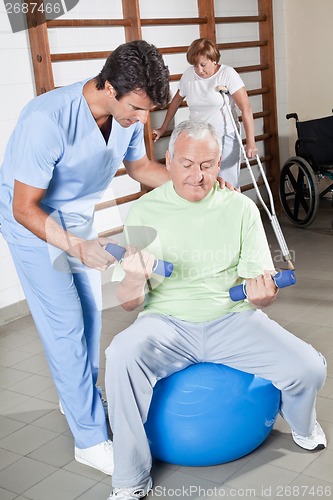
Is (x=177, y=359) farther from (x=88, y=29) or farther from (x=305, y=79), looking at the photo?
(x=305, y=79)

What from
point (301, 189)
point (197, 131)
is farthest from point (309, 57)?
point (197, 131)

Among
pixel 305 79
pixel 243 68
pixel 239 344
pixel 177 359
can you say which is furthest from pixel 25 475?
pixel 305 79

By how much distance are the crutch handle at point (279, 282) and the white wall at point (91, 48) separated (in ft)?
5.27

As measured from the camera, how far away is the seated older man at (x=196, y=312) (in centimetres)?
192

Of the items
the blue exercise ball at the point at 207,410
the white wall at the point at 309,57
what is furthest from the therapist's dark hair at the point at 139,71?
the white wall at the point at 309,57

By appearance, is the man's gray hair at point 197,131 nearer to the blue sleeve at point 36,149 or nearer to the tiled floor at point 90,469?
the blue sleeve at point 36,149

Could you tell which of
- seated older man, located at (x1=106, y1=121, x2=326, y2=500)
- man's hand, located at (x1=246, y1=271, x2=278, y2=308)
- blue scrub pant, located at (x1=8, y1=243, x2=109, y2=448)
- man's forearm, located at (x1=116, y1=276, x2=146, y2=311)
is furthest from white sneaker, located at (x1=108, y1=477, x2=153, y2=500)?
man's hand, located at (x1=246, y1=271, x2=278, y2=308)

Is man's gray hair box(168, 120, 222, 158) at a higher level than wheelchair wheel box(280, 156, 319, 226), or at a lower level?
higher

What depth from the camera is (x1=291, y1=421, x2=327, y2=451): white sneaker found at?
6.98 ft

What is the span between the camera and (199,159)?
6.47 ft

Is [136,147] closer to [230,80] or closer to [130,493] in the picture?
[130,493]

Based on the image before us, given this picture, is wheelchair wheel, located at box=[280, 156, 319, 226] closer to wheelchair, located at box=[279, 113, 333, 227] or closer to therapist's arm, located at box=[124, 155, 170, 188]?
wheelchair, located at box=[279, 113, 333, 227]

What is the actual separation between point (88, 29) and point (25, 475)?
276 centimetres

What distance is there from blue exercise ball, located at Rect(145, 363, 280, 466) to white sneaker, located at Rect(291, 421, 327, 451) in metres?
0.18
